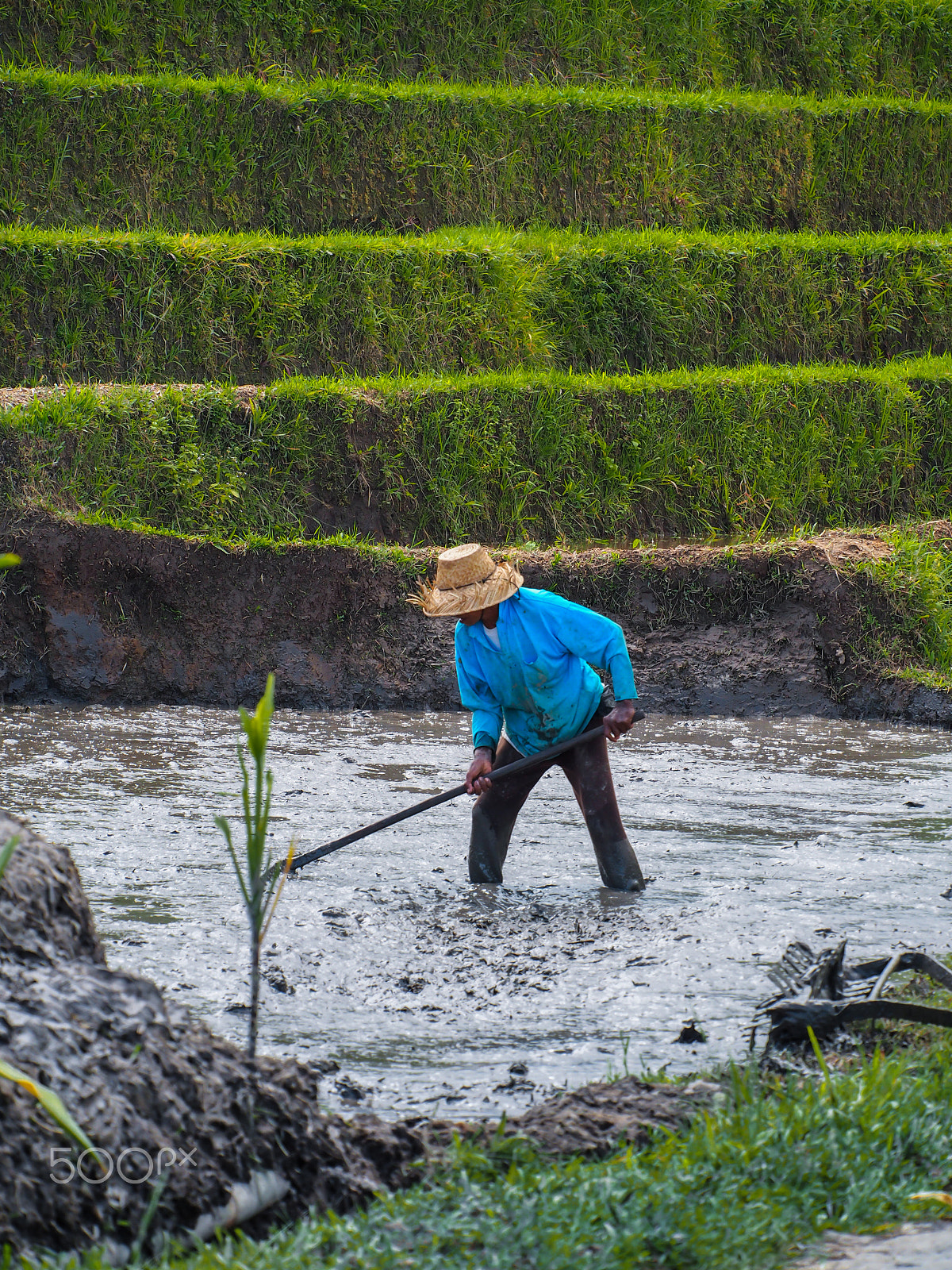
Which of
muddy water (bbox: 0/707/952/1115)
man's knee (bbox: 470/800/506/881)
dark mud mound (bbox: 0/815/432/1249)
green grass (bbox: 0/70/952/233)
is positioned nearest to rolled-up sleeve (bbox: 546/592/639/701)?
man's knee (bbox: 470/800/506/881)

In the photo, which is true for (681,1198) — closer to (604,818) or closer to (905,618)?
(604,818)

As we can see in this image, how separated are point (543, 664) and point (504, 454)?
245 inches

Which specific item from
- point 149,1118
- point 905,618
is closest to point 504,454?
point 905,618

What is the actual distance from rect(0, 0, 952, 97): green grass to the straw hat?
10674 millimetres

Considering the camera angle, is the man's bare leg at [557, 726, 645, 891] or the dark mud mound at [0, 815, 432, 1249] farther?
the man's bare leg at [557, 726, 645, 891]

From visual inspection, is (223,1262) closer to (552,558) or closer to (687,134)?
(552,558)

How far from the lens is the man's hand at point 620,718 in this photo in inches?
197

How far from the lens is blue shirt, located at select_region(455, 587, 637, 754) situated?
5.03m

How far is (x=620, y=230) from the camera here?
44.8 feet

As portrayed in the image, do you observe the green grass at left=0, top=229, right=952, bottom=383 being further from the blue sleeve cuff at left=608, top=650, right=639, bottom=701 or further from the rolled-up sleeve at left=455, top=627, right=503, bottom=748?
the blue sleeve cuff at left=608, top=650, right=639, bottom=701

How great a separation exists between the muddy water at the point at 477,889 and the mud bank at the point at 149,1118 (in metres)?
0.51

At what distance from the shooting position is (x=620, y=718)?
5.00 metres

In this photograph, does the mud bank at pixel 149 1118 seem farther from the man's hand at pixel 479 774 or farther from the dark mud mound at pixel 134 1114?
the man's hand at pixel 479 774

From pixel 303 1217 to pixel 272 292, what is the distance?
10028mm
